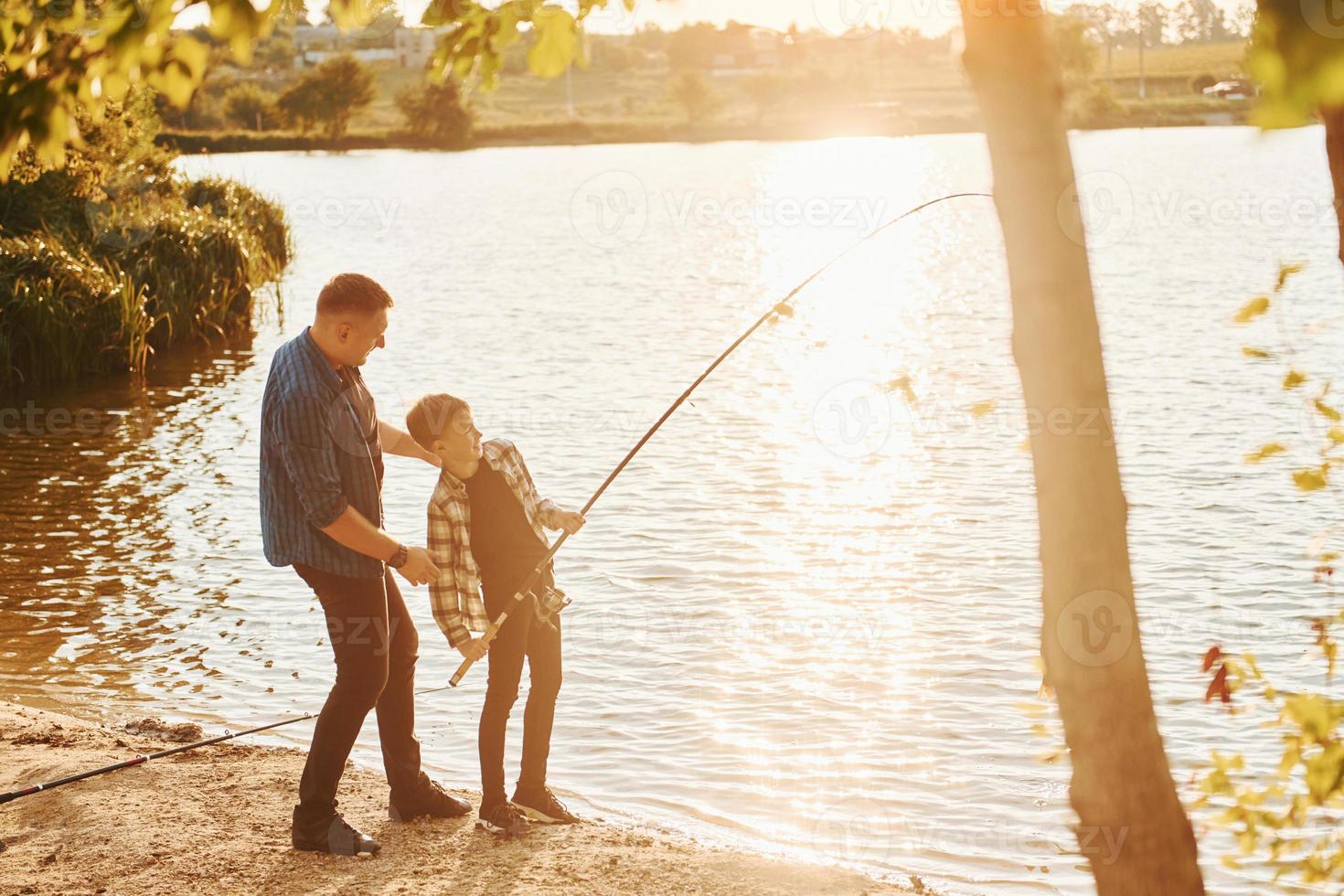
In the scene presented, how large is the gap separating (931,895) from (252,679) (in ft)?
15.2

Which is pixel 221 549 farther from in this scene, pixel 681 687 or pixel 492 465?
pixel 492 465

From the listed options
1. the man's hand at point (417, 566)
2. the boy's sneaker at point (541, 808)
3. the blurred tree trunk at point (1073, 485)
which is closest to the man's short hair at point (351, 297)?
the man's hand at point (417, 566)

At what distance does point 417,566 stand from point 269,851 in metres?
1.26

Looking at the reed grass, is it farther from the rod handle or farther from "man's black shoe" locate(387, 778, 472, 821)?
the rod handle

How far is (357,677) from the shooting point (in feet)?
17.1

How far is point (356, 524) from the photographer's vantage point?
4969 millimetres

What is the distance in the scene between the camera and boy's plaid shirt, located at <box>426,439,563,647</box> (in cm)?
555

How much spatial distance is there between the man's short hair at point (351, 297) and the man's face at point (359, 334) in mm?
22

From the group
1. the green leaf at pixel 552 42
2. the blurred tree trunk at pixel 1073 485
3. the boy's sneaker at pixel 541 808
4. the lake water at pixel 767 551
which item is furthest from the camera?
the lake water at pixel 767 551

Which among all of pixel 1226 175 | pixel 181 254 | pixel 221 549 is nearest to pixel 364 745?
pixel 221 549

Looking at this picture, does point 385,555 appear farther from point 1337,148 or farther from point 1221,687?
point 1337,148

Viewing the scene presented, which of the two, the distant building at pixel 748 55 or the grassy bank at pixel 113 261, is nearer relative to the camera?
the grassy bank at pixel 113 261

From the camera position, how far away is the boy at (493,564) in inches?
218

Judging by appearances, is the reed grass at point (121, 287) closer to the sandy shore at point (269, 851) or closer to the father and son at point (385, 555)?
the sandy shore at point (269, 851)
